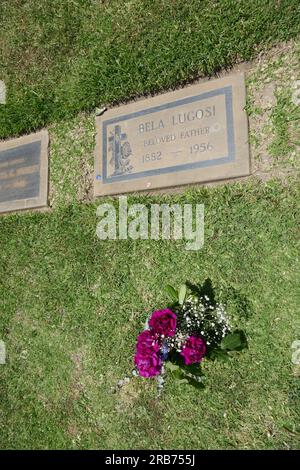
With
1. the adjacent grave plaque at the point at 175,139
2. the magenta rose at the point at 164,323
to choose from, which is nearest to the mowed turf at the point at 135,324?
the adjacent grave plaque at the point at 175,139

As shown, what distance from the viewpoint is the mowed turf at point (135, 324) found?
11.3ft

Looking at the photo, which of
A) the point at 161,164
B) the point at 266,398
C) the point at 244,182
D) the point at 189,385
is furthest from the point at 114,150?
the point at 266,398

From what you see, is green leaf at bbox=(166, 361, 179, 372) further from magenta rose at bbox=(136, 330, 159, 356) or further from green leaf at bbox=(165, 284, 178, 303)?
green leaf at bbox=(165, 284, 178, 303)

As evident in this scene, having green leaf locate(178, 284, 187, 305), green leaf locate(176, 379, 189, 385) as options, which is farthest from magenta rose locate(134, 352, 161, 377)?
green leaf locate(178, 284, 187, 305)

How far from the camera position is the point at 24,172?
5.07 metres

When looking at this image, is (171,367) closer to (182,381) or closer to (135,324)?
(182,381)

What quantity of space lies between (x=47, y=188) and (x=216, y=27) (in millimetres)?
2321

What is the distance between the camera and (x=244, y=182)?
12.1ft

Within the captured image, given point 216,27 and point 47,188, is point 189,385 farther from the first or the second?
point 216,27

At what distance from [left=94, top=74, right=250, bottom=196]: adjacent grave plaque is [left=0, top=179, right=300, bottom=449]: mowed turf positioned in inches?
7.1

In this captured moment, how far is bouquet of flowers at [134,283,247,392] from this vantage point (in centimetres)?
326

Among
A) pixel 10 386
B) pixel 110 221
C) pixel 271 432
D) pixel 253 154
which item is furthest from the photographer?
pixel 10 386

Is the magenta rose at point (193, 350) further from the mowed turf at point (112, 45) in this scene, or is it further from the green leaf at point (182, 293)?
the mowed turf at point (112, 45)

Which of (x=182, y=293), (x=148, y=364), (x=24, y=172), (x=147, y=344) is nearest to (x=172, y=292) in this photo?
(x=182, y=293)
